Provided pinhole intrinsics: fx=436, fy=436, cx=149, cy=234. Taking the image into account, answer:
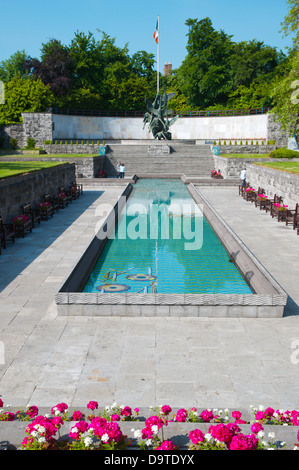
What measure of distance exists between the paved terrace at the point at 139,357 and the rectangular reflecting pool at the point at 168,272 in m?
0.27

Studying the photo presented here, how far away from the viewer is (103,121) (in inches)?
2383

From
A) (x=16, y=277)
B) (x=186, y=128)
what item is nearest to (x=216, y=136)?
(x=186, y=128)

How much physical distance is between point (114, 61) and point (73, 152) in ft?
102

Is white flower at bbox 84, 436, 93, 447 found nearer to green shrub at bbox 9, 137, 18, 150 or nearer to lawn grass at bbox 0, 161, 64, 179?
lawn grass at bbox 0, 161, 64, 179

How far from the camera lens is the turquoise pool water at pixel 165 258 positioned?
38.1 ft

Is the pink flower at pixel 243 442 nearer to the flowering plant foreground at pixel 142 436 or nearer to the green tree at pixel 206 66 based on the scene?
the flowering plant foreground at pixel 142 436

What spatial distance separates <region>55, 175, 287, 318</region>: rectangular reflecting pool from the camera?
364 inches

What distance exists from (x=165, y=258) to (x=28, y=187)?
8.07m

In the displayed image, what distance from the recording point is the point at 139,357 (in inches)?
296

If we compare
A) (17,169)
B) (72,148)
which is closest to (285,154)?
(72,148)

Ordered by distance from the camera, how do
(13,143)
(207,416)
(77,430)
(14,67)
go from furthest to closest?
1. (14,67)
2. (13,143)
3. (207,416)
4. (77,430)

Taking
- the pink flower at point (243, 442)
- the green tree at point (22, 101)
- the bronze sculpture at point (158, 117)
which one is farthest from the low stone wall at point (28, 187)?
the green tree at point (22, 101)

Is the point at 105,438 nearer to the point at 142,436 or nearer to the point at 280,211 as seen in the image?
the point at 142,436

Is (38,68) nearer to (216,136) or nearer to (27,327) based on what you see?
(216,136)
